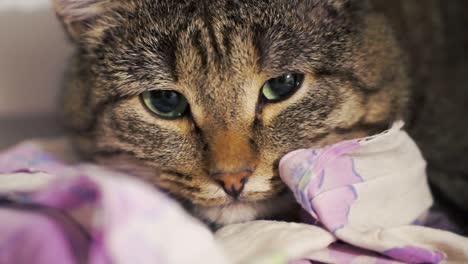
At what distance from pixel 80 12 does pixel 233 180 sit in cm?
52

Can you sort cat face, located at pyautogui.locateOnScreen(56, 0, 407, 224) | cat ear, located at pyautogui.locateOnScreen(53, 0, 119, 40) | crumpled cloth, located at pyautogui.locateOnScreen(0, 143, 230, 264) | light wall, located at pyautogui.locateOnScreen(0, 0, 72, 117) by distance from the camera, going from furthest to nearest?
light wall, located at pyautogui.locateOnScreen(0, 0, 72, 117) → cat ear, located at pyautogui.locateOnScreen(53, 0, 119, 40) → cat face, located at pyautogui.locateOnScreen(56, 0, 407, 224) → crumpled cloth, located at pyautogui.locateOnScreen(0, 143, 230, 264)

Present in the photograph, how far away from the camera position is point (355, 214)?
99cm

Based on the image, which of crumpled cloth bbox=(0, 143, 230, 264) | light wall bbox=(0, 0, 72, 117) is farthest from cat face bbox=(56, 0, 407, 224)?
light wall bbox=(0, 0, 72, 117)

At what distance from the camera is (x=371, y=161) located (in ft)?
3.39

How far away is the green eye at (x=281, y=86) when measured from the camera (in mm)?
1091

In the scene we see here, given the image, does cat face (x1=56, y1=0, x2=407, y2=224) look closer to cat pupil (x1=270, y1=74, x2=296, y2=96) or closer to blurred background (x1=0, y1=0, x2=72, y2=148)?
cat pupil (x1=270, y1=74, x2=296, y2=96)

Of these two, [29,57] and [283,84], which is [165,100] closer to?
[283,84]

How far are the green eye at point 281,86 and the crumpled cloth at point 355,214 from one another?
131 mm

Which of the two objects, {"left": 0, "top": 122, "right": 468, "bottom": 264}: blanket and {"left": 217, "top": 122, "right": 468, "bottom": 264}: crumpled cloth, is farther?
{"left": 217, "top": 122, "right": 468, "bottom": 264}: crumpled cloth

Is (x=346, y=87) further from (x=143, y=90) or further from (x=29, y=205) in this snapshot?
(x=29, y=205)

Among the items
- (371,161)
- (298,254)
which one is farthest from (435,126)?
(298,254)

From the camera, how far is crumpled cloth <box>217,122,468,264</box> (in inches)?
36.9

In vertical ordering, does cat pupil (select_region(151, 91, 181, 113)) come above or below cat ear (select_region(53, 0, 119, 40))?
below

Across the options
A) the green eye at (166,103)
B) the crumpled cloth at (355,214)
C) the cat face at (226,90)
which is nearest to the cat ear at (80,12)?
→ the cat face at (226,90)
